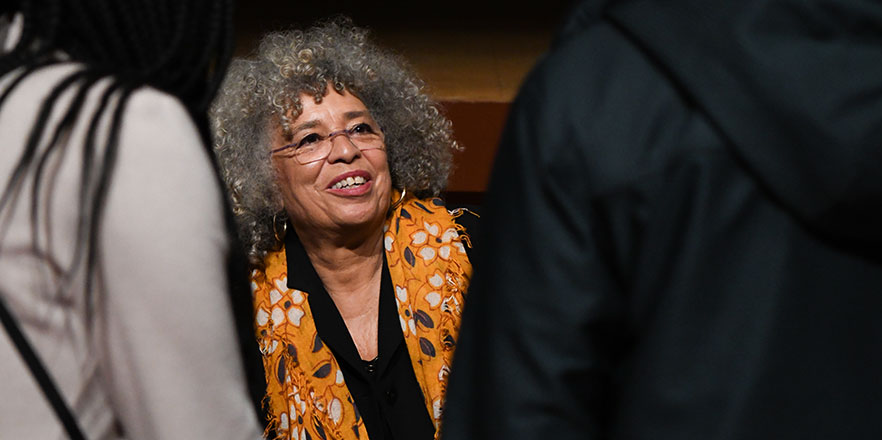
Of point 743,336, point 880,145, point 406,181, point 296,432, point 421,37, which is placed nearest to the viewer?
point 880,145

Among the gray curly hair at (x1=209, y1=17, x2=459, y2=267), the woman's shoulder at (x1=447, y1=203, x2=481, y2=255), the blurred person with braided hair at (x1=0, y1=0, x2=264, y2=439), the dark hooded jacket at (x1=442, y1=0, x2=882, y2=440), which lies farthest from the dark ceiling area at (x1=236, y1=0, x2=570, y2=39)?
the dark hooded jacket at (x1=442, y1=0, x2=882, y2=440)

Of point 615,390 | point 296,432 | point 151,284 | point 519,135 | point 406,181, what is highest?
point 519,135

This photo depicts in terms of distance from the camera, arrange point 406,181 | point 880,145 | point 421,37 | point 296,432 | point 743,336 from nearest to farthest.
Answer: point 880,145 → point 743,336 → point 296,432 → point 406,181 → point 421,37

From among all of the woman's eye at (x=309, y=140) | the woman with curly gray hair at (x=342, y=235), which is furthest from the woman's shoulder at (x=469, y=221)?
the woman's eye at (x=309, y=140)

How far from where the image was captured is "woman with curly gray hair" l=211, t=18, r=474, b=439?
99.3 inches

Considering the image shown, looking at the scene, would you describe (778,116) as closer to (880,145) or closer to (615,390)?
(880,145)

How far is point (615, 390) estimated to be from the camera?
87cm

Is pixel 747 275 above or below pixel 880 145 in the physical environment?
below

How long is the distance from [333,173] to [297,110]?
9.1 inches

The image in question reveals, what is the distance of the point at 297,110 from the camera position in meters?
2.75

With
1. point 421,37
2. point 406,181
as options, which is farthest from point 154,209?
point 421,37

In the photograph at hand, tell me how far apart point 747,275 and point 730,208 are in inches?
2.4

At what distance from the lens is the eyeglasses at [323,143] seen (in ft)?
8.95

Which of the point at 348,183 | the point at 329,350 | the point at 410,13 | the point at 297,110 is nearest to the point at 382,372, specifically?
the point at 329,350
